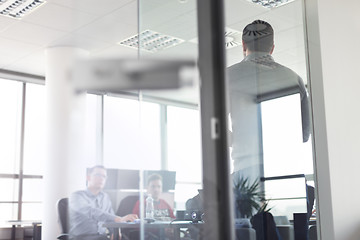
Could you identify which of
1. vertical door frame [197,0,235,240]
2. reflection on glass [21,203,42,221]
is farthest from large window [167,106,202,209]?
reflection on glass [21,203,42,221]

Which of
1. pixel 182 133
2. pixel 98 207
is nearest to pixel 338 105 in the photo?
pixel 182 133

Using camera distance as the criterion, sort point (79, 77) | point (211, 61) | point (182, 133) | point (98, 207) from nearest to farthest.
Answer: point (79, 77)
point (211, 61)
point (182, 133)
point (98, 207)

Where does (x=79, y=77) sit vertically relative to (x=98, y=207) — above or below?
above

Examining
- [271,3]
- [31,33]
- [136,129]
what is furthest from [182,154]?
[31,33]

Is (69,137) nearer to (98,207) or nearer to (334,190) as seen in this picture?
(98,207)

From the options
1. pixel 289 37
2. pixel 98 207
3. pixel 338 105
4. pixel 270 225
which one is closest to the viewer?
pixel 270 225

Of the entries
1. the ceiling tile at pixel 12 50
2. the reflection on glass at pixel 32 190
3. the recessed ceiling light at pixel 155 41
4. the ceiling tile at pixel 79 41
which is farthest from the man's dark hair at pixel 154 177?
the reflection on glass at pixel 32 190

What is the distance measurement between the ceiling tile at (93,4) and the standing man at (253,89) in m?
2.05

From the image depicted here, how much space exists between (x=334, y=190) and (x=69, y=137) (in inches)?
135

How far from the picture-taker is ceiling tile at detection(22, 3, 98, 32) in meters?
4.47

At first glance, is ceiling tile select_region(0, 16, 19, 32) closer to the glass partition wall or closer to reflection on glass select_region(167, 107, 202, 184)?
the glass partition wall

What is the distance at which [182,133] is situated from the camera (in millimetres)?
2049

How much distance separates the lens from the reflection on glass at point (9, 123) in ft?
21.2

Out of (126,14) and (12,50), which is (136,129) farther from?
(12,50)
